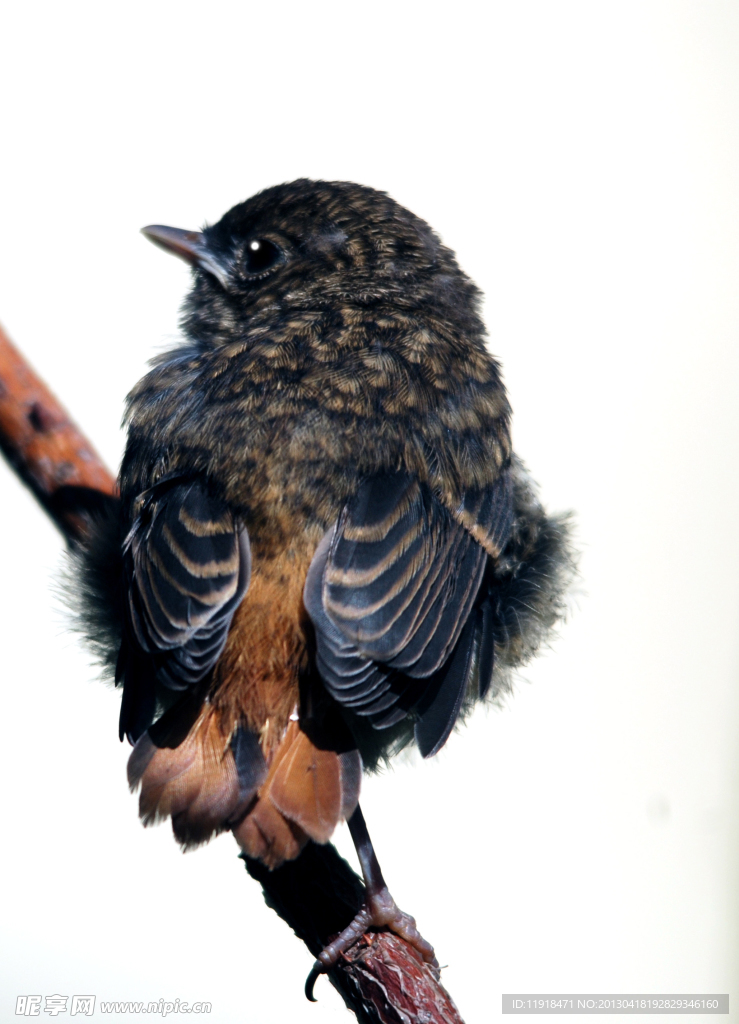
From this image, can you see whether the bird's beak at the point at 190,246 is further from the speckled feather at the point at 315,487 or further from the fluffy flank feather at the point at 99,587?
the fluffy flank feather at the point at 99,587

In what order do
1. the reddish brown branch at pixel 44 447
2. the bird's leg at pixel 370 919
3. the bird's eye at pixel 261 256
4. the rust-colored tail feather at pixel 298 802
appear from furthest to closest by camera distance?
the reddish brown branch at pixel 44 447 → the bird's eye at pixel 261 256 → the bird's leg at pixel 370 919 → the rust-colored tail feather at pixel 298 802

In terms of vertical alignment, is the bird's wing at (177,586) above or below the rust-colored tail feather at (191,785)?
above

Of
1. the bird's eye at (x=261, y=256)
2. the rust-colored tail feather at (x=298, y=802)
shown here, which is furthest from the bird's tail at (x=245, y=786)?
the bird's eye at (x=261, y=256)

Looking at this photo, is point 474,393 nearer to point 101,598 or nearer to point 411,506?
point 411,506

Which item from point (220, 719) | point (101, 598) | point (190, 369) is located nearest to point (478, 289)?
point (190, 369)

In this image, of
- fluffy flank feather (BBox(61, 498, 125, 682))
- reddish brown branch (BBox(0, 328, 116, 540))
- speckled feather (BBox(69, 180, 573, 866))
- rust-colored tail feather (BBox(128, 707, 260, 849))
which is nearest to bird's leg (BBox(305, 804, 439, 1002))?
speckled feather (BBox(69, 180, 573, 866))

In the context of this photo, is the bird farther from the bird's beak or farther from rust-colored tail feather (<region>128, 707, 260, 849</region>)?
the bird's beak

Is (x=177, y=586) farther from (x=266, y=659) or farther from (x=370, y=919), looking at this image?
(x=370, y=919)
